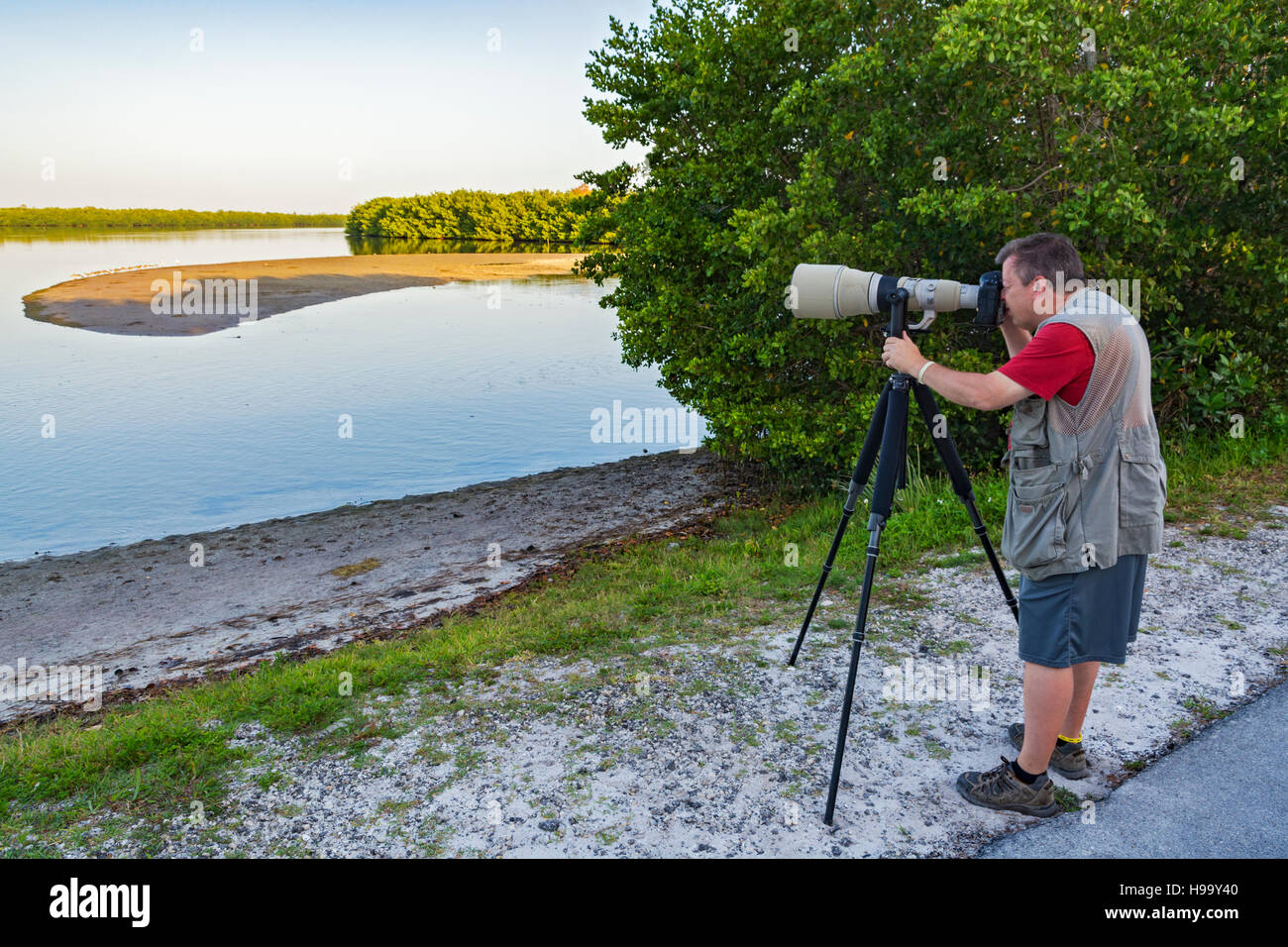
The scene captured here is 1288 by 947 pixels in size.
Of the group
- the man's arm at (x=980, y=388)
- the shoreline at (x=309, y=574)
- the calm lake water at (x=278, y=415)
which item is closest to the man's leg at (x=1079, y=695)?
the man's arm at (x=980, y=388)

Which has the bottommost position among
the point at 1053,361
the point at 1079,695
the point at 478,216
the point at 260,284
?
→ the point at 1079,695

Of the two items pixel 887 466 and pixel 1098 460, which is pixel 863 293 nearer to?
A: pixel 887 466

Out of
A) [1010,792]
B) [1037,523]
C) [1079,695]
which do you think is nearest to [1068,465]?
[1037,523]

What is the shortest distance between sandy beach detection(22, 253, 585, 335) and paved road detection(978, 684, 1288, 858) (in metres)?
34.2

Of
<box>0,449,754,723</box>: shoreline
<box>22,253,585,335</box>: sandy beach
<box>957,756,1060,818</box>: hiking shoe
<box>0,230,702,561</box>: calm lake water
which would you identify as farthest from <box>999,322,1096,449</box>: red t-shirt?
<box>22,253,585,335</box>: sandy beach

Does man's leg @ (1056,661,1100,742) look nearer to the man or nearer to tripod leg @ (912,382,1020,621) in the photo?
the man

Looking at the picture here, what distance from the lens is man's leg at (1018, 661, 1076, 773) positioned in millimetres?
3131

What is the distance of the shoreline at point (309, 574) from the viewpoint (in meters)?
Answer: 7.77

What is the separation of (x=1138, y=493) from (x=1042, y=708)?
3.01ft

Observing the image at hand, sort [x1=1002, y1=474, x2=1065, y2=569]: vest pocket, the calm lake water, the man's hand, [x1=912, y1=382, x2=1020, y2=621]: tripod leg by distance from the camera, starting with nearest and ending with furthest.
Answer: [x1=1002, y1=474, x2=1065, y2=569]: vest pocket
the man's hand
[x1=912, y1=382, x2=1020, y2=621]: tripod leg
the calm lake water

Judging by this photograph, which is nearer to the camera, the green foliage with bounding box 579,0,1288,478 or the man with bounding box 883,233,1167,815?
the man with bounding box 883,233,1167,815

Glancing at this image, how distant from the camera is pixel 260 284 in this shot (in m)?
44.1

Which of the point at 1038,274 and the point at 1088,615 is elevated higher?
the point at 1038,274
